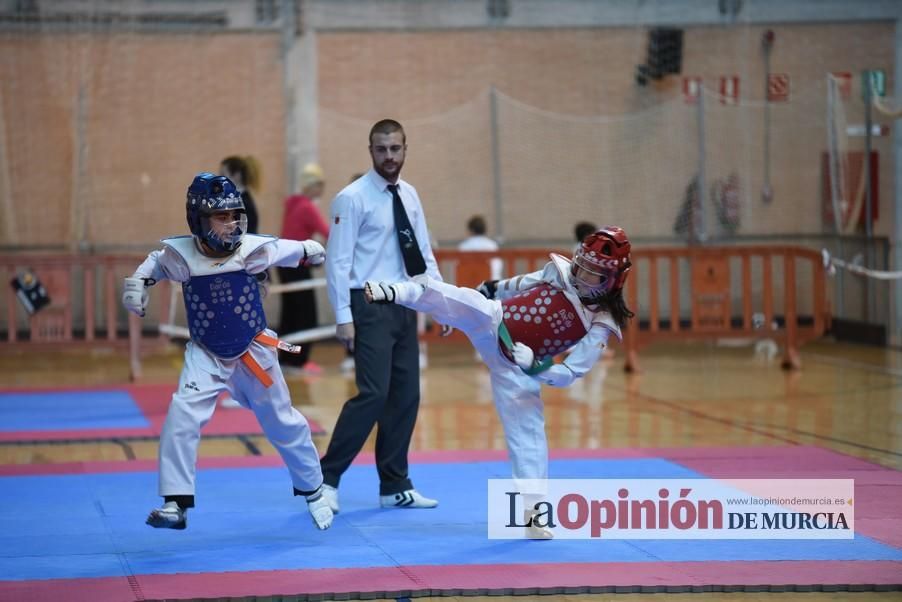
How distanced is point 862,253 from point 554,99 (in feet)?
12.2

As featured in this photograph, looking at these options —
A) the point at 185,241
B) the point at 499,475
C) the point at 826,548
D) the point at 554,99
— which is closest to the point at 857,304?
the point at 554,99

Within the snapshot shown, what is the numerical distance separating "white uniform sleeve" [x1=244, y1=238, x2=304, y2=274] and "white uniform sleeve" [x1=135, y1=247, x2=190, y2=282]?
0.25 metres

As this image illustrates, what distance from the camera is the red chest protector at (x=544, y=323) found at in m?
5.30

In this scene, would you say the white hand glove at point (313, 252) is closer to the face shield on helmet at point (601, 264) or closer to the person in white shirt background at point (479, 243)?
the face shield on helmet at point (601, 264)

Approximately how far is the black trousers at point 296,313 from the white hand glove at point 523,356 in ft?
20.2

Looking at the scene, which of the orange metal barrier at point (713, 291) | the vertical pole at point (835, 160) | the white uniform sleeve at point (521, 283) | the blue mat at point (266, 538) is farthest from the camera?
the vertical pole at point (835, 160)

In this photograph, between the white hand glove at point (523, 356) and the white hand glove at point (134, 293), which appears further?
the white hand glove at point (523, 356)

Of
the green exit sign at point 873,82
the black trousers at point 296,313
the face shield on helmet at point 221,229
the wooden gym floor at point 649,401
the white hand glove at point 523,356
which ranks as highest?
the green exit sign at point 873,82

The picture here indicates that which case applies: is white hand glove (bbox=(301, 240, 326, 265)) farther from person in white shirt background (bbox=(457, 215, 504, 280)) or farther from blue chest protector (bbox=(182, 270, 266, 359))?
person in white shirt background (bbox=(457, 215, 504, 280))

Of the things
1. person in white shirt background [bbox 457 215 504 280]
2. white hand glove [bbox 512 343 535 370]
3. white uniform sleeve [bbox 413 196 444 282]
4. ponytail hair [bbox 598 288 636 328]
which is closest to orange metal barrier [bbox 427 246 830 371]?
person in white shirt background [bbox 457 215 504 280]

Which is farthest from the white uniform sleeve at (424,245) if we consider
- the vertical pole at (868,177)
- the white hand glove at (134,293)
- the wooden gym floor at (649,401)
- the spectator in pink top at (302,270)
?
the vertical pole at (868,177)

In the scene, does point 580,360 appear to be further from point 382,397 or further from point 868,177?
point 868,177

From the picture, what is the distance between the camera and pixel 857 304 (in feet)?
45.0

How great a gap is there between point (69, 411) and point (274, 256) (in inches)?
173
